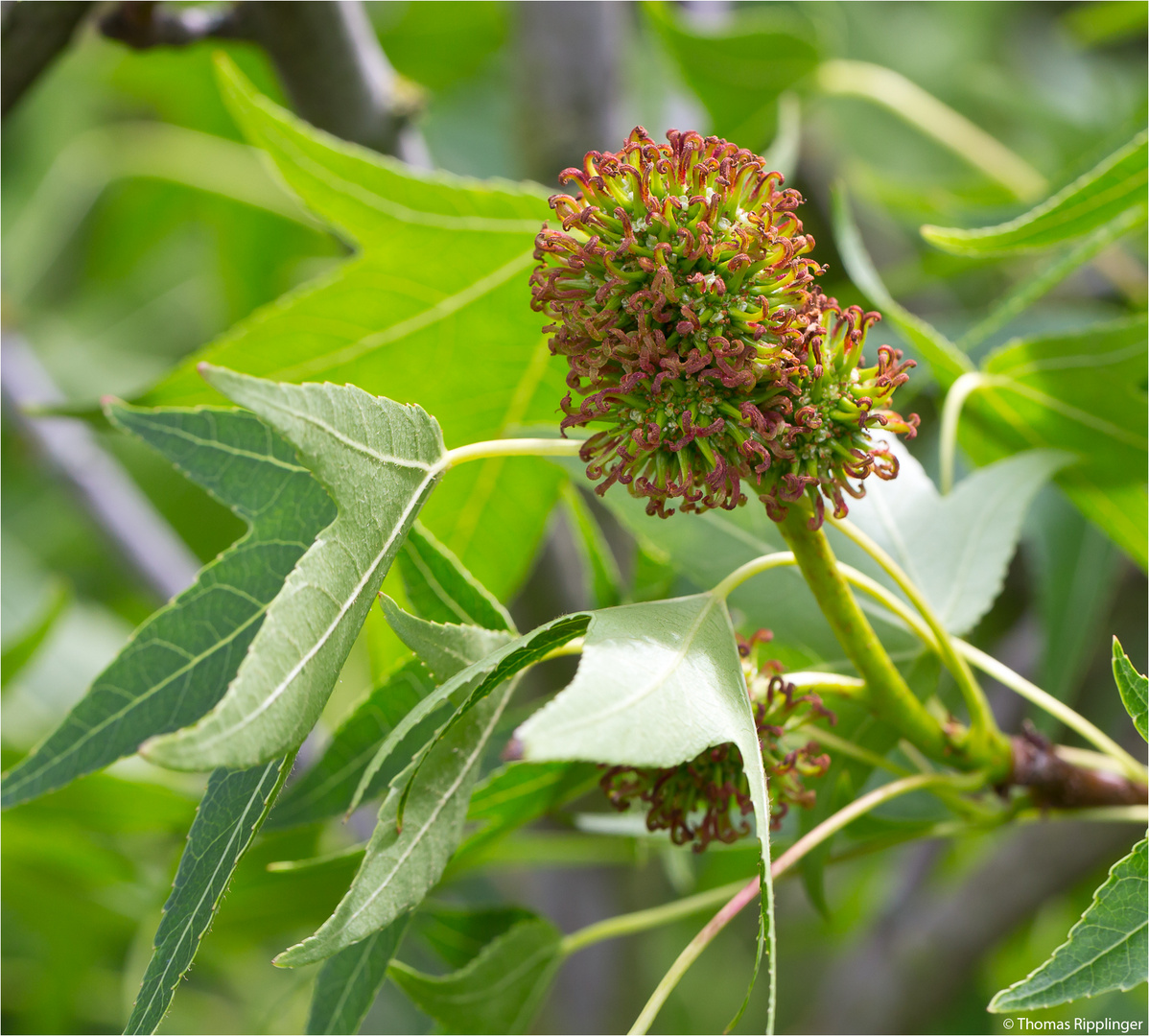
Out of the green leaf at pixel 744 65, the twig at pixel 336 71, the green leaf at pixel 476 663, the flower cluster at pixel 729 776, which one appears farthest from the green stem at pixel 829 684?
the green leaf at pixel 744 65

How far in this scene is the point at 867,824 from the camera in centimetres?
51

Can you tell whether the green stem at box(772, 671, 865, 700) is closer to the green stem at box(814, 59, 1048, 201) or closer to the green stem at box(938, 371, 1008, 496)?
the green stem at box(938, 371, 1008, 496)

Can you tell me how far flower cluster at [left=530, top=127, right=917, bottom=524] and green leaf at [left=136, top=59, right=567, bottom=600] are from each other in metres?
0.19

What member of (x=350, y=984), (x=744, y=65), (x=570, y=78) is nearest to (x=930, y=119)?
(x=744, y=65)

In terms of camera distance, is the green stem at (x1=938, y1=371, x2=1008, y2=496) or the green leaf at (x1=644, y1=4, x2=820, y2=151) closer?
the green stem at (x1=938, y1=371, x2=1008, y2=496)

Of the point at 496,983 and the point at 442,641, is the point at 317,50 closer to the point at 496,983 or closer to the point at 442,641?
the point at 442,641

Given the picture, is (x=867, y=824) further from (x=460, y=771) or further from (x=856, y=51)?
(x=856, y=51)

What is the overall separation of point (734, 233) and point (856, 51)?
148 centimetres

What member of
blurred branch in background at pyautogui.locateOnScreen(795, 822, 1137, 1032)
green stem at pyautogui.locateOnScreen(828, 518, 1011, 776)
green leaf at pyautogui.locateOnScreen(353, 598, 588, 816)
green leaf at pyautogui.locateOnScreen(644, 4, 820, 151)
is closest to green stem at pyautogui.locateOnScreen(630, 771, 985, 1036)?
green stem at pyautogui.locateOnScreen(828, 518, 1011, 776)

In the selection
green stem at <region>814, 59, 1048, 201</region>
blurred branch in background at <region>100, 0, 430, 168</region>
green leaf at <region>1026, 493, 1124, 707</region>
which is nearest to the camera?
blurred branch in background at <region>100, 0, 430, 168</region>

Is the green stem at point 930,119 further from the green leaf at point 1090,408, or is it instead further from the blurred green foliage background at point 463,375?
the green leaf at point 1090,408

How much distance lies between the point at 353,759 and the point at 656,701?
0.23 metres

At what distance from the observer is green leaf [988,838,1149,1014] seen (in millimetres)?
336

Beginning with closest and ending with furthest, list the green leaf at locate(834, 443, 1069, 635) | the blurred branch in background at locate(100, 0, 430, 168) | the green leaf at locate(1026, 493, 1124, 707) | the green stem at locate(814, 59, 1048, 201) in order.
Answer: the green leaf at locate(834, 443, 1069, 635)
the blurred branch in background at locate(100, 0, 430, 168)
the green leaf at locate(1026, 493, 1124, 707)
the green stem at locate(814, 59, 1048, 201)
